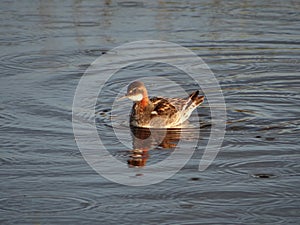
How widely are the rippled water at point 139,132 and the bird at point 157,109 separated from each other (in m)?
0.25

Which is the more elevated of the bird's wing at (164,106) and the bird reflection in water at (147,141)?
the bird's wing at (164,106)

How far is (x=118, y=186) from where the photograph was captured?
923cm

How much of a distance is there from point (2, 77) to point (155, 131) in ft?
11.6

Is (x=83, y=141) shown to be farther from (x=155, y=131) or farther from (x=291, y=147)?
(x=291, y=147)

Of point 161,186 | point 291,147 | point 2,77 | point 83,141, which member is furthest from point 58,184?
point 2,77

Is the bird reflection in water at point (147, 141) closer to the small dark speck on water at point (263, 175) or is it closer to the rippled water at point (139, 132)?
the rippled water at point (139, 132)

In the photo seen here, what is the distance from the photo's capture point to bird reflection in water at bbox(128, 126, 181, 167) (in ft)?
34.1

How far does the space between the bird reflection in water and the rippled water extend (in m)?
0.05

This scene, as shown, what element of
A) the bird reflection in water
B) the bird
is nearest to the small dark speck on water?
the bird reflection in water

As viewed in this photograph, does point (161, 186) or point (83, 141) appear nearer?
point (161, 186)

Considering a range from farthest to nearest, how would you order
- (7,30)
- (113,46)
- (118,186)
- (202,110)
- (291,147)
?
(7,30)
(113,46)
(202,110)
(291,147)
(118,186)

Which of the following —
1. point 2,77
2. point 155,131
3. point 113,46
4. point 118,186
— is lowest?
point 118,186

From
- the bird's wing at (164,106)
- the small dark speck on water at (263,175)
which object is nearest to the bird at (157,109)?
the bird's wing at (164,106)

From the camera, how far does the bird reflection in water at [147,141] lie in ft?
34.1
